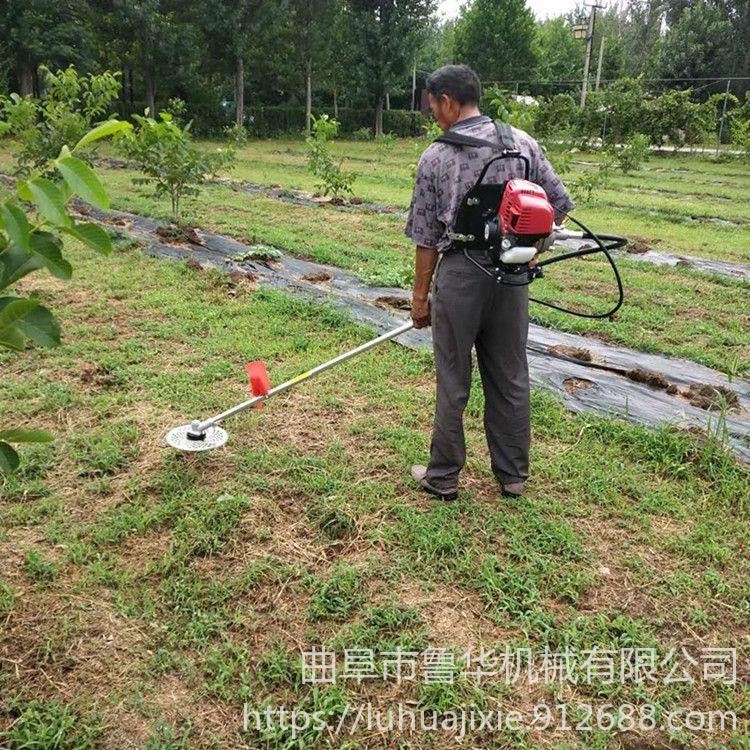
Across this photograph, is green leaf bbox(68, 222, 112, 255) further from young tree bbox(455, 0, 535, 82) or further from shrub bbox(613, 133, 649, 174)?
young tree bbox(455, 0, 535, 82)

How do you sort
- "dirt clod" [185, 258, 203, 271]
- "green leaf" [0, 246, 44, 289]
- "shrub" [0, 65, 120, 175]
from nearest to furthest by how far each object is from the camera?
"green leaf" [0, 246, 44, 289] → "dirt clod" [185, 258, 203, 271] → "shrub" [0, 65, 120, 175]

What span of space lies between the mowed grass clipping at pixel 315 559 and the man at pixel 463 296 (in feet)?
0.89

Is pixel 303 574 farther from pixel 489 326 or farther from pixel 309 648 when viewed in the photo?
pixel 489 326

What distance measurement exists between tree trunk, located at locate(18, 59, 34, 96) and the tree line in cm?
3

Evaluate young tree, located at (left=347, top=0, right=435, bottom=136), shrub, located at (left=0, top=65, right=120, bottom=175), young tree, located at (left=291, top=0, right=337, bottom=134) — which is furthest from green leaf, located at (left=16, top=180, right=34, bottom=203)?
young tree, located at (left=347, top=0, right=435, bottom=136)

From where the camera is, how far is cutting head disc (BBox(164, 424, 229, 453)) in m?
2.99

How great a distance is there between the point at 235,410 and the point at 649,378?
2487mm

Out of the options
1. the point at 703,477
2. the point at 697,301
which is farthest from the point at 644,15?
the point at 703,477

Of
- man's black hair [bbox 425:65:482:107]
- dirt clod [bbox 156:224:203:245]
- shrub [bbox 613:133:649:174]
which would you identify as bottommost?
dirt clod [bbox 156:224:203:245]

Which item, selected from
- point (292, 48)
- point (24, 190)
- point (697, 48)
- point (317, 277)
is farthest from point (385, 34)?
point (24, 190)

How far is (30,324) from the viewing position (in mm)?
1453

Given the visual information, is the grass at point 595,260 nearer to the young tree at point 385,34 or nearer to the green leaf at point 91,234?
the green leaf at point 91,234

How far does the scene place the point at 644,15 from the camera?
46875 millimetres

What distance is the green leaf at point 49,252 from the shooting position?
139cm
